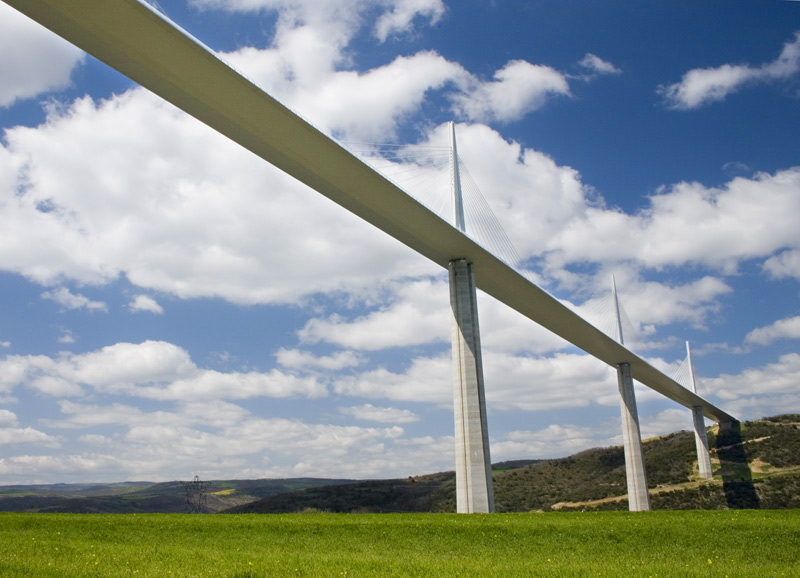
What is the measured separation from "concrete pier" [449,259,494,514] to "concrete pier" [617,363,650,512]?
2576cm

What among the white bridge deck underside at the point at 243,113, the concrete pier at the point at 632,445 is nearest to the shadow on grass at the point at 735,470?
the concrete pier at the point at 632,445

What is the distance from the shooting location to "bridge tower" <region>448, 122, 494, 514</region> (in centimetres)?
2672

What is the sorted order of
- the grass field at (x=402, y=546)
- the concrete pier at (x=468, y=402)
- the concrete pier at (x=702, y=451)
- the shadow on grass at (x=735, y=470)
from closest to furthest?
the grass field at (x=402, y=546)
the concrete pier at (x=468, y=402)
the shadow on grass at (x=735, y=470)
the concrete pier at (x=702, y=451)

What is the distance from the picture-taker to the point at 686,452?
6888 centimetres

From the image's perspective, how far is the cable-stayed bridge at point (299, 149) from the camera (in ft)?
50.7

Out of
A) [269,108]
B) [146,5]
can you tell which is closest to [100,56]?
[146,5]

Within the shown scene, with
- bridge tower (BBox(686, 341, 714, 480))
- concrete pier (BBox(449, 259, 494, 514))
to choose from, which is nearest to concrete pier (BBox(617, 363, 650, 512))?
bridge tower (BBox(686, 341, 714, 480))

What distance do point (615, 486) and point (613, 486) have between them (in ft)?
0.66

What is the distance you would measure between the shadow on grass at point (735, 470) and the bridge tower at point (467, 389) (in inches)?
758

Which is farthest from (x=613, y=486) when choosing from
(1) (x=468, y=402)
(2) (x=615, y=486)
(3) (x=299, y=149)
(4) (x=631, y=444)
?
(3) (x=299, y=149)

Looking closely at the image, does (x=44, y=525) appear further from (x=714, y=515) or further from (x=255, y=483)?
(x=255, y=483)

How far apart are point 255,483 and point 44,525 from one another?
350 ft

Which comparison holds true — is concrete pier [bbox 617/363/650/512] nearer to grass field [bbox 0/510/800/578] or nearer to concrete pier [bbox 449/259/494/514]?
concrete pier [bbox 449/259/494/514]

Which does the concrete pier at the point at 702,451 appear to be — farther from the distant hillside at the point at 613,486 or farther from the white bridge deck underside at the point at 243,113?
the white bridge deck underside at the point at 243,113
